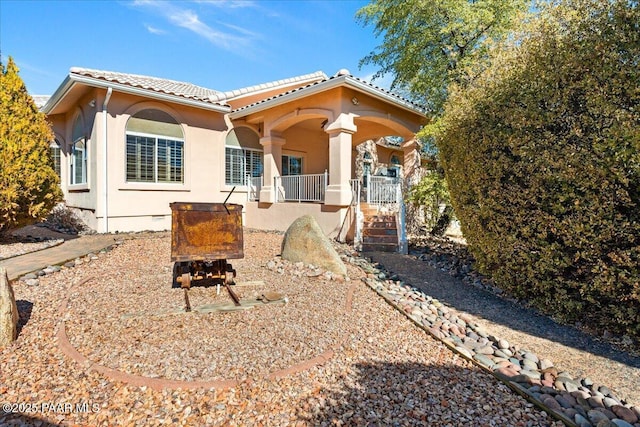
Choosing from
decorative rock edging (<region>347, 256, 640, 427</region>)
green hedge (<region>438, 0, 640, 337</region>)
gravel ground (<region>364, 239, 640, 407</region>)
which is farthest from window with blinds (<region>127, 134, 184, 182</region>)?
green hedge (<region>438, 0, 640, 337</region>)

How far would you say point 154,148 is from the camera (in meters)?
10.8

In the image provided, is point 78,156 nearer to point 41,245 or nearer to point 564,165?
point 41,245

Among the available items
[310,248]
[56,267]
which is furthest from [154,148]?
[310,248]

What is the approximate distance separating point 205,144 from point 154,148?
1705 millimetres

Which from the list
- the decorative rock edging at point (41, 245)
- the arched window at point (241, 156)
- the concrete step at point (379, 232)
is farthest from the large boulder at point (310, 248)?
the arched window at point (241, 156)

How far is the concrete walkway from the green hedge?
24.9 ft

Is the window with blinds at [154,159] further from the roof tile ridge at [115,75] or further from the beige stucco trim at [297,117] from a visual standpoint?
the beige stucco trim at [297,117]

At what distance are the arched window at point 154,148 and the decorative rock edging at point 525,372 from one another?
28.8 feet

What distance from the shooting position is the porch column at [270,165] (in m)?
11.9

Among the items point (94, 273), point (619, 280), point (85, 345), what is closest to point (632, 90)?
point (619, 280)

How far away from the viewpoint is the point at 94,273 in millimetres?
5629

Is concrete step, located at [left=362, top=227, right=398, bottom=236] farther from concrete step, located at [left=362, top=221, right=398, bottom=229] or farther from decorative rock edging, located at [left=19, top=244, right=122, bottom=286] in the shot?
decorative rock edging, located at [left=19, top=244, right=122, bottom=286]

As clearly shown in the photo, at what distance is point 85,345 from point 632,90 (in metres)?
6.68

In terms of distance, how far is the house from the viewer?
9773mm
